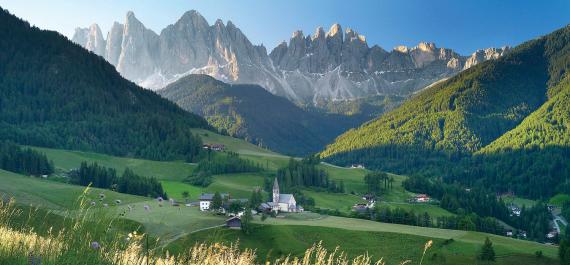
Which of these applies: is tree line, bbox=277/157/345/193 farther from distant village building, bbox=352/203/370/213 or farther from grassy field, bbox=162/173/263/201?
distant village building, bbox=352/203/370/213

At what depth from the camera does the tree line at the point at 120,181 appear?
406ft

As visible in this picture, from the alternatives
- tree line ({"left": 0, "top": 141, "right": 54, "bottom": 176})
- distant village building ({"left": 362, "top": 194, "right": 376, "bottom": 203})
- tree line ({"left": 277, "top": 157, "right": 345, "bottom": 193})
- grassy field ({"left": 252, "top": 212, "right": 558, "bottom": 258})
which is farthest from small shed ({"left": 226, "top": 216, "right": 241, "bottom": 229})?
distant village building ({"left": 362, "top": 194, "right": 376, "bottom": 203})

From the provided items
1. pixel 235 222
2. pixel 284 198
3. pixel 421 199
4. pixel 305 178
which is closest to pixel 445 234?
pixel 235 222

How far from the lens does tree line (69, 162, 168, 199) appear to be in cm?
12381

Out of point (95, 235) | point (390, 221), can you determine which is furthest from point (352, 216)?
point (95, 235)

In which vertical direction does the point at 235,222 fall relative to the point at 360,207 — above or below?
above

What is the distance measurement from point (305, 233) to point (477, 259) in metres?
26.3

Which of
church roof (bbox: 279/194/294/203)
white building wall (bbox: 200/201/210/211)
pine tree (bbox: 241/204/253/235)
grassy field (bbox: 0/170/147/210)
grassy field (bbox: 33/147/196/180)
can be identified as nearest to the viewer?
grassy field (bbox: 0/170/147/210)

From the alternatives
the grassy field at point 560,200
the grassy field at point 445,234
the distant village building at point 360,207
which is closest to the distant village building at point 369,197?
the distant village building at point 360,207

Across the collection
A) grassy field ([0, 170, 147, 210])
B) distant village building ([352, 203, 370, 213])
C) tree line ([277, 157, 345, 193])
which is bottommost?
distant village building ([352, 203, 370, 213])

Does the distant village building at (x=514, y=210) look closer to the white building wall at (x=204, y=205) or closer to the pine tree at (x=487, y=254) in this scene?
the pine tree at (x=487, y=254)

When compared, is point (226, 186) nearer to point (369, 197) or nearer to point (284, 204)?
point (284, 204)

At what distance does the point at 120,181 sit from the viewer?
4924 inches

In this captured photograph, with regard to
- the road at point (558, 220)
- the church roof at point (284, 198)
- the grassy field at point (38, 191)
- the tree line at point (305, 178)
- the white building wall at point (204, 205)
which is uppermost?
the tree line at point (305, 178)
